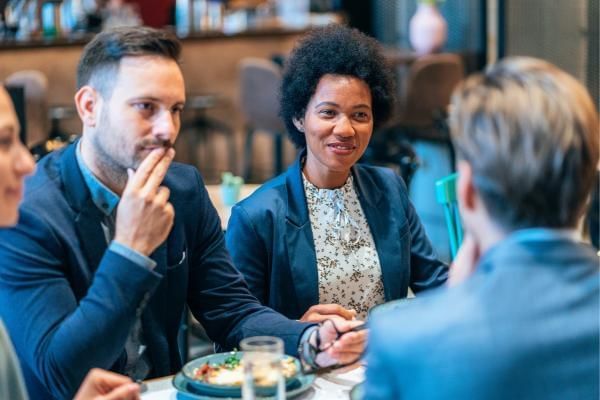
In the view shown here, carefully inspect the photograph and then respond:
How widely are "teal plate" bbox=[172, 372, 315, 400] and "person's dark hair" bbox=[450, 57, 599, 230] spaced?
0.67m

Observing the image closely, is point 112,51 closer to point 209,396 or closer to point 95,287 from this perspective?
point 95,287

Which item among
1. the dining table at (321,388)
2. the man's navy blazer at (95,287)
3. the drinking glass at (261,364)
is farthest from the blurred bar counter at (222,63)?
the drinking glass at (261,364)

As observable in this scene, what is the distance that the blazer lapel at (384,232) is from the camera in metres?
2.58

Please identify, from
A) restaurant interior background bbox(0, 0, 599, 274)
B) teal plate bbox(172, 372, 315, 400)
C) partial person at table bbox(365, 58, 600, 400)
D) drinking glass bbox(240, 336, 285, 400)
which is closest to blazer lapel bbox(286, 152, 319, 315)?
teal plate bbox(172, 372, 315, 400)

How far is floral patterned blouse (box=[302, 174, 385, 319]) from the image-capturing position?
8.39 ft

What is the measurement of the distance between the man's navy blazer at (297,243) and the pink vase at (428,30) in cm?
400

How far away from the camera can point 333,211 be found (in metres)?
2.62

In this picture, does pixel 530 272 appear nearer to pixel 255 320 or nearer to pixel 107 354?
pixel 107 354

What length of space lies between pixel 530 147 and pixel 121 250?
0.87 metres

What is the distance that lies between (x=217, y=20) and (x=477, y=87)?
675 centimetres

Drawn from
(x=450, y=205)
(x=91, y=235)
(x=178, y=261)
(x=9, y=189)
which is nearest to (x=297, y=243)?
(x=178, y=261)

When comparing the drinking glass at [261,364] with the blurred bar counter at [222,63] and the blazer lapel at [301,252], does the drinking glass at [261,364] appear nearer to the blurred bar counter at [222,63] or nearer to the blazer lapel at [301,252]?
the blazer lapel at [301,252]

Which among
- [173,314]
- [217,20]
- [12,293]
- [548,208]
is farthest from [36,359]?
[217,20]

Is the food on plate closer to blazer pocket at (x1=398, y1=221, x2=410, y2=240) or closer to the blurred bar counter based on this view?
blazer pocket at (x1=398, y1=221, x2=410, y2=240)
